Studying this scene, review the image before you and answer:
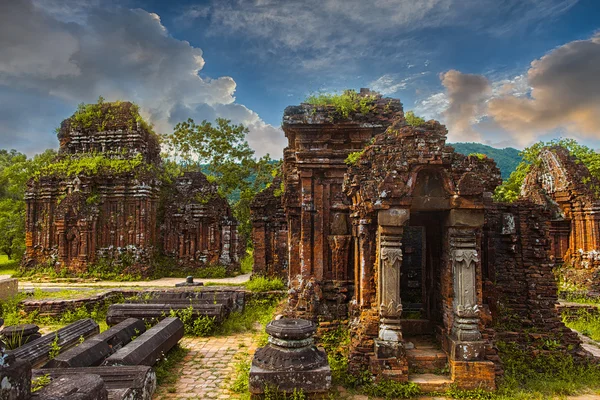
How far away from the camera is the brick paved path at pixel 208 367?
6695mm

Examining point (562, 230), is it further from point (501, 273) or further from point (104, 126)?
point (104, 126)

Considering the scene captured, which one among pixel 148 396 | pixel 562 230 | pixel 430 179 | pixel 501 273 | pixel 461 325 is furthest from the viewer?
pixel 562 230

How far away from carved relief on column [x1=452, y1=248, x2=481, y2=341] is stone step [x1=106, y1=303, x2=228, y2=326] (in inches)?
252

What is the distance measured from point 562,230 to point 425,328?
41.5 ft

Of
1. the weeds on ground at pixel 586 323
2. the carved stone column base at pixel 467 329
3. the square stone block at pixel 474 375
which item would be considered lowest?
the weeds on ground at pixel 586 323

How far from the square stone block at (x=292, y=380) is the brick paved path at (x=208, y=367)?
2.77ft

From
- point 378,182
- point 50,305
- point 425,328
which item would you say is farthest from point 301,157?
point 50,305

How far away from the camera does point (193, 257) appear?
20.5 m

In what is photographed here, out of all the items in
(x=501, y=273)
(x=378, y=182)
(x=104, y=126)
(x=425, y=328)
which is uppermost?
(x=104, y=126)

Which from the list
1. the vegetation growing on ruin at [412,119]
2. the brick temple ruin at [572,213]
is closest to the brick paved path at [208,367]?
the vegetation growing on ruin at [412,119]

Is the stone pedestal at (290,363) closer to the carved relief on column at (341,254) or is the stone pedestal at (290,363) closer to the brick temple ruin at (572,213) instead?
the carved relief on column at (341,254)

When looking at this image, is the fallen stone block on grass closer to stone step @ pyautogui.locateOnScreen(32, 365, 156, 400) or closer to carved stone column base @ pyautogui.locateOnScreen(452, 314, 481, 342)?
stone step @ pyautogui.locateOnScreen(32, 365, 156, 400)

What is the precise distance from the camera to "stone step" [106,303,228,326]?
1045 centimetres

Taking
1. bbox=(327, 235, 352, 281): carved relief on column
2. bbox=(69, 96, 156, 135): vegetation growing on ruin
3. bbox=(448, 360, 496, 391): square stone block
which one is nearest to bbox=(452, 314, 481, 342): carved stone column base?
bbox=(448, 360, 496, 391): square stone block
